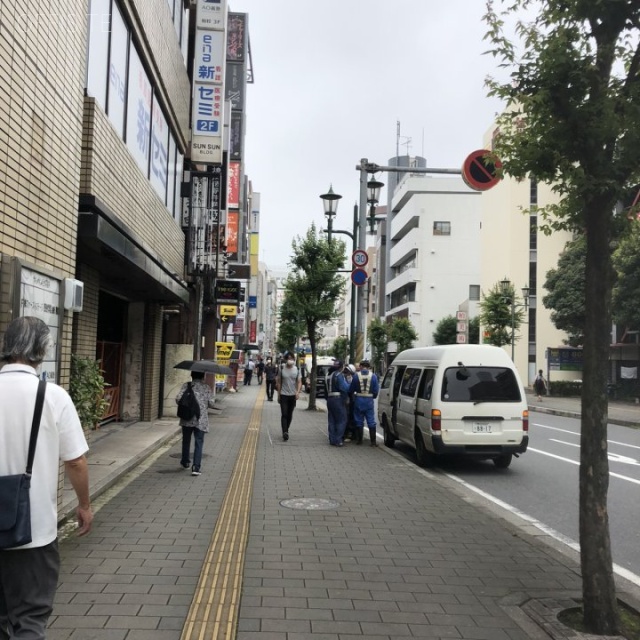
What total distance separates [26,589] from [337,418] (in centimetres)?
1035

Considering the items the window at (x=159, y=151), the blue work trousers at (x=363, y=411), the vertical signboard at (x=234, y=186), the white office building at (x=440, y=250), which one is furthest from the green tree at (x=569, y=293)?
the window at (x=159, y=151)

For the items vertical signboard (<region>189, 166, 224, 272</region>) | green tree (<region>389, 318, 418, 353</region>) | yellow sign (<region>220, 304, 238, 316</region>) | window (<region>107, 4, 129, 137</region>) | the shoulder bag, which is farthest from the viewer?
green tree (<region>389, 318, 418, 353</region>)

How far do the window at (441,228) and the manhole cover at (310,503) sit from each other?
56434 mm

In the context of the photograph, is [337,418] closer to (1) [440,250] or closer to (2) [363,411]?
(2) [363,411]

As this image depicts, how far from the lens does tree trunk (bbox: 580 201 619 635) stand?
402cm

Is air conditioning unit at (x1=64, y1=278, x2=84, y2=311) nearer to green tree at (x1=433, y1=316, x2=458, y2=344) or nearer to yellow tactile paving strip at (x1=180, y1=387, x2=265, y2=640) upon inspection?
yellow tactile paving strip at (x1=180, y1=387, x2=265, y2=640)

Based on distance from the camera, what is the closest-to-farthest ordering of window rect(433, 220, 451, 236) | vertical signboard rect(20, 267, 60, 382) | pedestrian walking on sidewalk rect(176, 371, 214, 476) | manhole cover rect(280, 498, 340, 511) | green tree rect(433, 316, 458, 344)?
vertical signboard rect(20, 267, 60, 382)
manhole cover rect(280, 498, 340, 511)
pedestrian walking on sidewalk rect(176, 371, 214, 476)
green tree rect(433, 316, 458, 344)
window rect(433, 220, 451, 236)

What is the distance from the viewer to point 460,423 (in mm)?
10242

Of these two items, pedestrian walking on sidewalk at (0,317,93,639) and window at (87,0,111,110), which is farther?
window at (87,0,111,110)

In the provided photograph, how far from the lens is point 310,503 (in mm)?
7531

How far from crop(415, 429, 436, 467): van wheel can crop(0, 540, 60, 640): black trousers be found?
27.5 feet

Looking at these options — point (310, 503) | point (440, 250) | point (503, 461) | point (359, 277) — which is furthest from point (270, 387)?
point (440, 250)

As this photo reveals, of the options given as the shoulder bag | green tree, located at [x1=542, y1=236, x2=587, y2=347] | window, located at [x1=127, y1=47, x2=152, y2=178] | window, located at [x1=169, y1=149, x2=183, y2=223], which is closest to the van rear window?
window, located at [x1=127, y1=47, x2=152, y2=178]

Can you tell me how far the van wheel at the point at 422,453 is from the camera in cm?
1073
